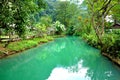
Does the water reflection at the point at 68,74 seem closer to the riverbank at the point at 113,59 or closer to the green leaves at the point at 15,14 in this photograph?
the riverbank at the point at 113,59

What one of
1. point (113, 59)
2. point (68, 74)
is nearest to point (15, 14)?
point (68, 74)

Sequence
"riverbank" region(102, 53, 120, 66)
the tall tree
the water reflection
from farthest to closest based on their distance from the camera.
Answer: "riverbank" region(102, 53, 120, 66), the tall tree, the water reflection

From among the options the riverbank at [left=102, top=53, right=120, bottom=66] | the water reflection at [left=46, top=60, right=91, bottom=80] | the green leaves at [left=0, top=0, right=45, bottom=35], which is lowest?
the water reflection at [left=46, top=60, right=91, bottom=80]

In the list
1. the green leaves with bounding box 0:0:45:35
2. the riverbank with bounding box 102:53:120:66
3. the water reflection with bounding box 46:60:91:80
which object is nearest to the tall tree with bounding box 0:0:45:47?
the green leaves with bounding box 0:0:45:35

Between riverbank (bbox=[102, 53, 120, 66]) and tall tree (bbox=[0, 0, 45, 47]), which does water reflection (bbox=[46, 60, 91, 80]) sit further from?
tall tree (bbox=[0, 0, 45, 47])

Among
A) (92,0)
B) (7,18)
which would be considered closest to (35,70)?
(7,18)

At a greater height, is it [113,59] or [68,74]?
[113,59]

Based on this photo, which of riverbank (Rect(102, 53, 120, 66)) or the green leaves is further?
riverbank (Rect(102, 53, 120, 66))

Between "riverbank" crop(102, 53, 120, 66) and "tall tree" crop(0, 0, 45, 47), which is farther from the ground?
"tall tree" crop(0, 0, 45, 47)

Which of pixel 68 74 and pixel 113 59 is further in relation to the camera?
pixel 113 59

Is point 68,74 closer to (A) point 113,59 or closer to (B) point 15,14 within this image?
(A) point 113,59

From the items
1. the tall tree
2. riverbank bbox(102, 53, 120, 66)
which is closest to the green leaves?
the tall tree

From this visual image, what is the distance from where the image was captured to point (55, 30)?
4206 centimetres

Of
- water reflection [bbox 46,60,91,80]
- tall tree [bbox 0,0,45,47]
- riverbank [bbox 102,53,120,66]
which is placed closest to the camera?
water reflection [bbox 46,60,91,80]
